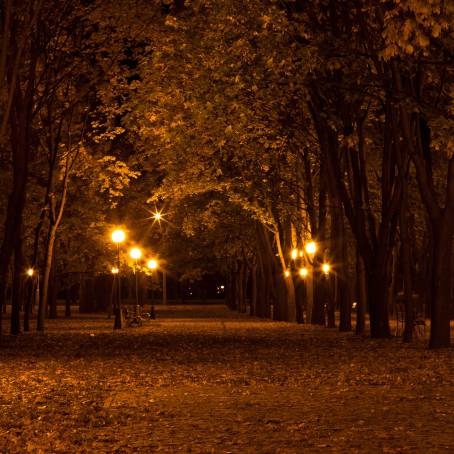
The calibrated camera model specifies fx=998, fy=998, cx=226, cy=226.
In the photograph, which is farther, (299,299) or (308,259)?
(299,299)

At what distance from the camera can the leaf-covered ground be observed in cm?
976

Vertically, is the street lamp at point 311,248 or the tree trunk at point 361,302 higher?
the street lamp at point 311,248

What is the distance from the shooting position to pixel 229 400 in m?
13.2

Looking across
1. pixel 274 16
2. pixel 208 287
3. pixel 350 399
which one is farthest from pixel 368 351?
pixel 208 287

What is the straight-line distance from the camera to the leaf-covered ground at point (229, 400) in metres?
9.76

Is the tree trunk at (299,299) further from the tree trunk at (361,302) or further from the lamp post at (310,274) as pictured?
the tree trunk at (361,302)

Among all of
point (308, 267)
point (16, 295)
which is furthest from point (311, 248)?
point (16, 295)

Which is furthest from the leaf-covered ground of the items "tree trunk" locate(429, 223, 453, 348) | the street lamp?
the street lamp

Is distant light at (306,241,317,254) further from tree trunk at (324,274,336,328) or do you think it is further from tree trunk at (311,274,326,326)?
tree trunk at (324,274,336,328)

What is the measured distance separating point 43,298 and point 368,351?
1603 centimetres

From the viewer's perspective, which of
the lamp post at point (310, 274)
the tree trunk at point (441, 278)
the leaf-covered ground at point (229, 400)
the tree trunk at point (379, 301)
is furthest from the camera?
the lamp post at point (310, 274)

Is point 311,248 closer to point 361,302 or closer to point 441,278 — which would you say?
point 361,302

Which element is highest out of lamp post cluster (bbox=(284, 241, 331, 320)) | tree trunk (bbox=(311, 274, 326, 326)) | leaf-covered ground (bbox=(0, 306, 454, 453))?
lamp post cluster (bbox=(284, 241, 331, 320))

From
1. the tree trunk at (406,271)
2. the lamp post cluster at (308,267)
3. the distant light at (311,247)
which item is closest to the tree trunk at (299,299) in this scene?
the lamp post cluster at (308,267)
